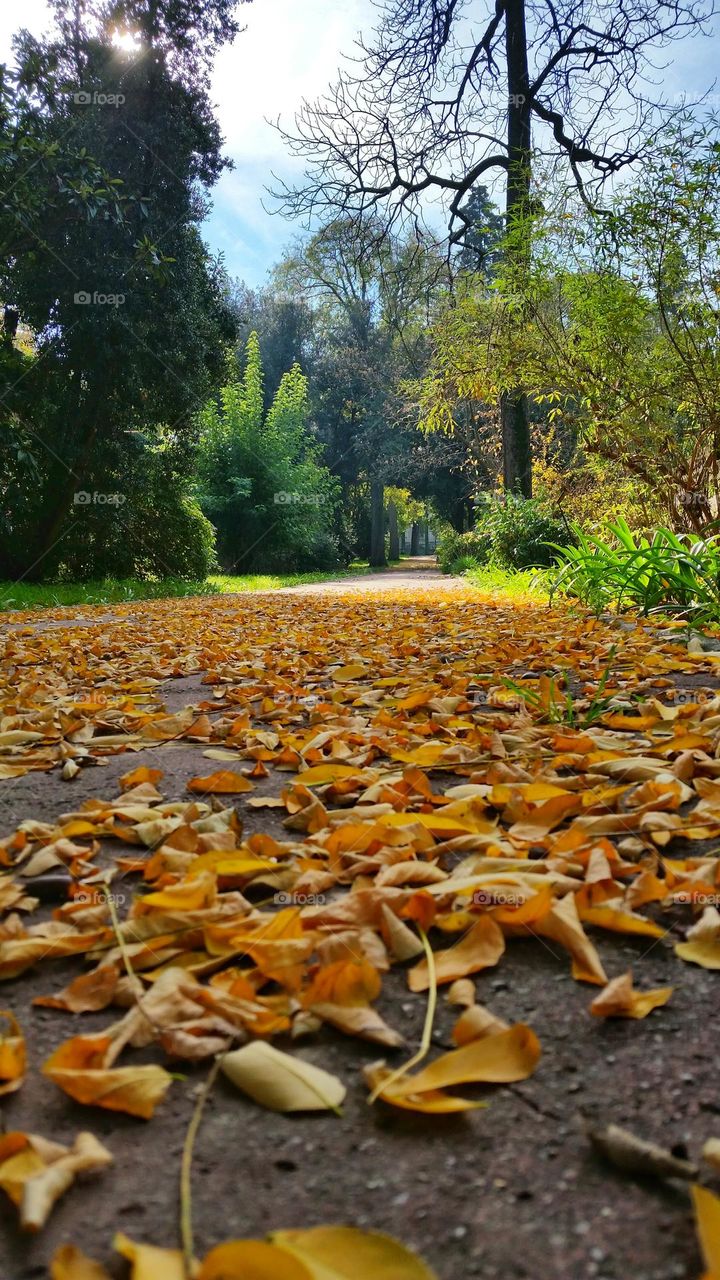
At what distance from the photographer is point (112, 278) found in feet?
33.3

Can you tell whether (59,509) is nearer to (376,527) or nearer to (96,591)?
(96,591)

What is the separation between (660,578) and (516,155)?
8.57 m

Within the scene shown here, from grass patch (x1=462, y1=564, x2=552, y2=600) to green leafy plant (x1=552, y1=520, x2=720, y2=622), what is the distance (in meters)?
1.56

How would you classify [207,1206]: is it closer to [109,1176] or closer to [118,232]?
[109,1176]

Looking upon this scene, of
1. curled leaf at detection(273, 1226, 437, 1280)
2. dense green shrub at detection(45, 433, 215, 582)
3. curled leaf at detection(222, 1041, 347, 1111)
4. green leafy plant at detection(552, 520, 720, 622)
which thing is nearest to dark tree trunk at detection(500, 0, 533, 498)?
dense green shrub at detection(45, 433, 215, 582)

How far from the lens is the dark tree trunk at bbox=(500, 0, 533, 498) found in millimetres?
10094

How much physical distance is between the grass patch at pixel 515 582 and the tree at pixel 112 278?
5.00m

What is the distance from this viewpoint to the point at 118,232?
10.2 m

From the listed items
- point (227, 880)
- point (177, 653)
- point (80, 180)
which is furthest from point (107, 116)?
point (227, 880)

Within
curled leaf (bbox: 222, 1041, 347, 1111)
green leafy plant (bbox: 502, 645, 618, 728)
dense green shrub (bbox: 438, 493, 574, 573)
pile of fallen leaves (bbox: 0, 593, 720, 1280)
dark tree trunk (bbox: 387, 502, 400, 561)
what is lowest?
curled leaf (bbox: 222, 1041, 347, 1111)

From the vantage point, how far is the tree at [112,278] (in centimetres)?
1005

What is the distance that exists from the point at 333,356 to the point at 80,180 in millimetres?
21889

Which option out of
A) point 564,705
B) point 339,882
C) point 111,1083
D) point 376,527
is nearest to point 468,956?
point 339,882

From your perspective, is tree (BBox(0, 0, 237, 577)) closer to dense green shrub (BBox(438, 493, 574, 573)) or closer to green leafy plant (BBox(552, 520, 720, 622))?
dense green shrub (BBox(438, 493, 574, 573))
